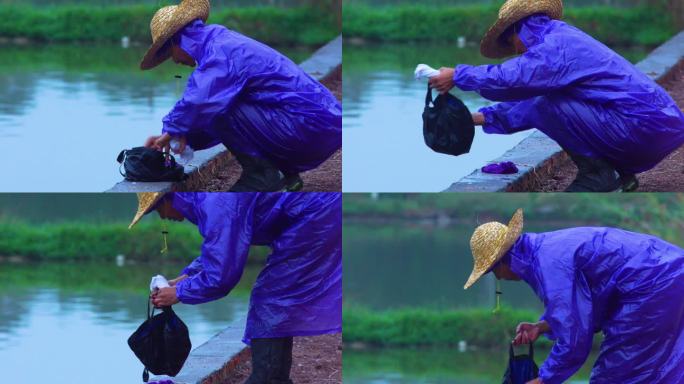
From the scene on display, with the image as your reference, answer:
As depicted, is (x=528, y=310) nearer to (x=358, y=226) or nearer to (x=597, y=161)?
(x=358, y=226)

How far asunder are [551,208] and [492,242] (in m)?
4.79

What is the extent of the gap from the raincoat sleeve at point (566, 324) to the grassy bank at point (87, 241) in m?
4.93

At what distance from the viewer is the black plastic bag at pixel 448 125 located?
29.6ft

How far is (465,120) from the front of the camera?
9070 mm

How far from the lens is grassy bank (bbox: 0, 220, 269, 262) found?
1258 cm

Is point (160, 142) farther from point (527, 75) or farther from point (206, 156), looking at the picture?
point (527, 75)

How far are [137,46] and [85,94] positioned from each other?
6.53ft

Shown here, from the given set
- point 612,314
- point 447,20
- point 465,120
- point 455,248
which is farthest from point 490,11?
point 612,314

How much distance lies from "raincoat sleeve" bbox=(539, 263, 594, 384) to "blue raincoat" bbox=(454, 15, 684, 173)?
1.02 m

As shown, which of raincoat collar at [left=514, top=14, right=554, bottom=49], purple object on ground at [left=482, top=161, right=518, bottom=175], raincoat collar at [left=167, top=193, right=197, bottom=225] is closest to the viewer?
raincoat collar at [left=167, top=193, right=197, bottom=225]

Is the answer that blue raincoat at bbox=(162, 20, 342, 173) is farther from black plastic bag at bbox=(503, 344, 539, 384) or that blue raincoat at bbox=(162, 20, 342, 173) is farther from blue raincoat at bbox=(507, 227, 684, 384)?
black plastic bag at bbox=(503, 344, 539, 384)

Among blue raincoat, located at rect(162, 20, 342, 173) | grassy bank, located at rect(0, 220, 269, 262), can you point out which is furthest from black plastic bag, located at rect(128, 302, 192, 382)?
grassy bank, located at rect(0, 220, 269, 262)

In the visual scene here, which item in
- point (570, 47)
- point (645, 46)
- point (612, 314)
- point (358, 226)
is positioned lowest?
point (358, 226)

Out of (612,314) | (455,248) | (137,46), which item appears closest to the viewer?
(612,314)
